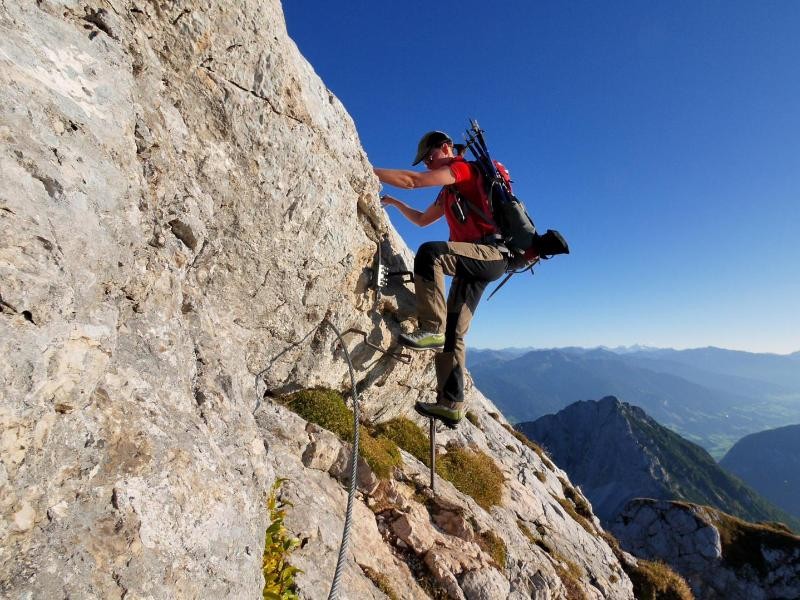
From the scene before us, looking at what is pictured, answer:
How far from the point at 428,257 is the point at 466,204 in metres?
1.84

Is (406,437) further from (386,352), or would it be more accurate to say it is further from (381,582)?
(381,582)

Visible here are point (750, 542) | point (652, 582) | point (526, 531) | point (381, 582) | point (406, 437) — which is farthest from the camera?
point (750, 542)

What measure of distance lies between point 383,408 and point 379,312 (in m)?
3.57

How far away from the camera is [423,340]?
36.1 ft

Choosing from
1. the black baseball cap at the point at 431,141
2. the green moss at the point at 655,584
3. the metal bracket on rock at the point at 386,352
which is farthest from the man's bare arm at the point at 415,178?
the green moss at the point at 655,584

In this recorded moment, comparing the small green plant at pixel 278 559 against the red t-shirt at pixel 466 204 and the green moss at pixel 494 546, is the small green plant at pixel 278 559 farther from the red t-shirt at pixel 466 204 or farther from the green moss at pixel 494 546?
the red t-shirt at pixel 466 204

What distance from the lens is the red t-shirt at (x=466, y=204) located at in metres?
9.98

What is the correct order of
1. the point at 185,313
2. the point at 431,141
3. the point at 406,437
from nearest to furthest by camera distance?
the point at 185,313, the point at 431,141, the point at 406,437

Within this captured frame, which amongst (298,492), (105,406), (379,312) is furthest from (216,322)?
(379,312)

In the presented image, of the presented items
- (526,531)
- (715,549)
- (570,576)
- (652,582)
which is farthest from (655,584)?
(715,549)

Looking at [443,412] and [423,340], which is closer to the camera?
[423,340]

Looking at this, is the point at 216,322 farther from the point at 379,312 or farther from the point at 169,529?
the point at 379,312

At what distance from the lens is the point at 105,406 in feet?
13.9

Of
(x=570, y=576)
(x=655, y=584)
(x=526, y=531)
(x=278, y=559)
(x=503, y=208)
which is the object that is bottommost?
(x=655, y=584)
